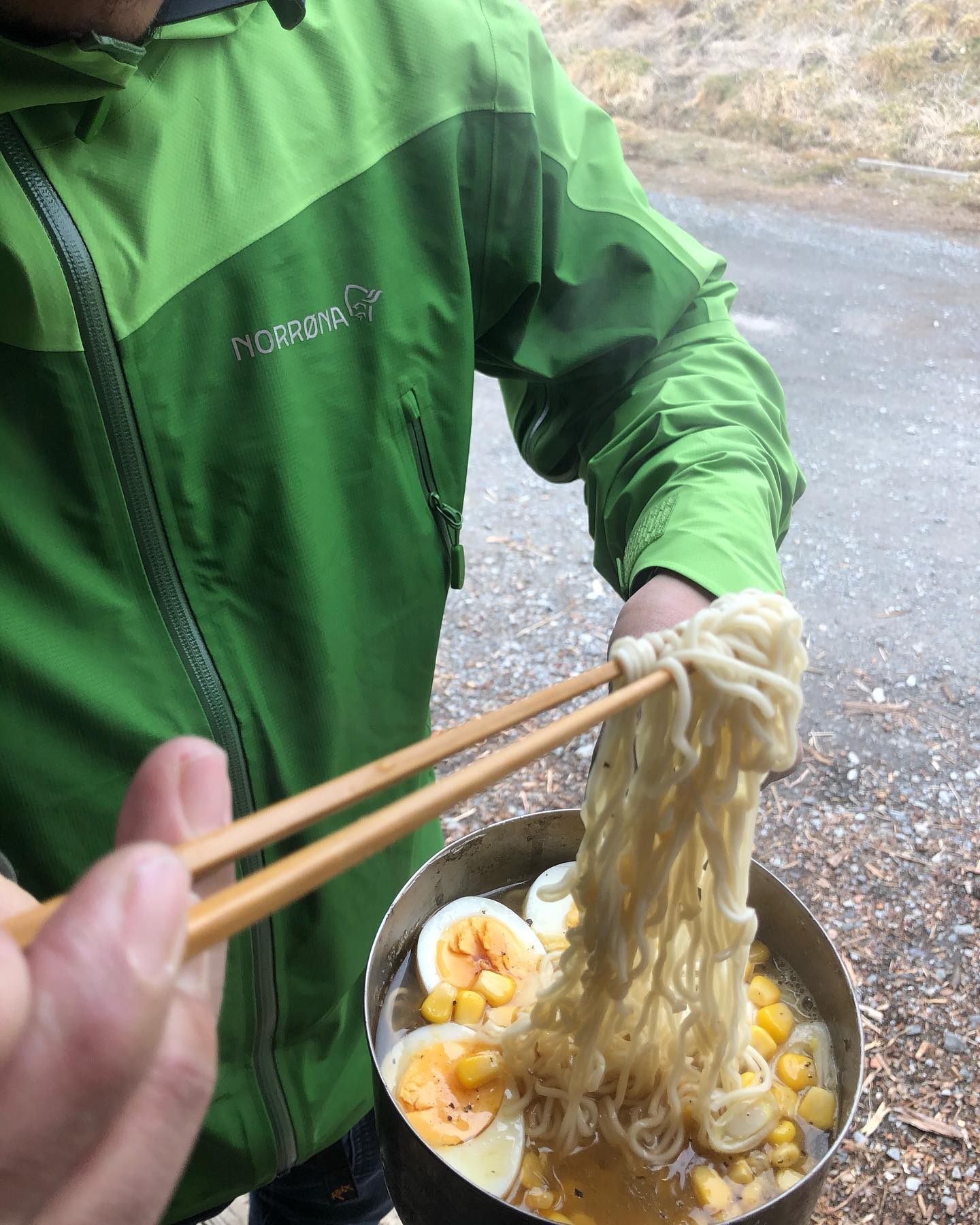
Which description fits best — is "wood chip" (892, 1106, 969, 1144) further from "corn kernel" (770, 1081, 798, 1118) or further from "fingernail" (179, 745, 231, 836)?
"fingernail" (179, 745, 231, 836)

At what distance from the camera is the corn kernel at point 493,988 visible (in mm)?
1506

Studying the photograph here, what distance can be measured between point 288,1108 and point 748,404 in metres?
1.40

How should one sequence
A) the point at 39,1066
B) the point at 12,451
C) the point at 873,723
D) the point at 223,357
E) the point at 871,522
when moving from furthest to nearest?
the point at 871,522, the point at 873,723, the point at 223,357, the point at 12,451, the point at 39,1066

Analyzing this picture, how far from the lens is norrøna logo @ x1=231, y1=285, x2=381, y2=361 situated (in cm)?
115

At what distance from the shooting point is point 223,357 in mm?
1145

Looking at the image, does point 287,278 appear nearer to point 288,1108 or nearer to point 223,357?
point 223,357

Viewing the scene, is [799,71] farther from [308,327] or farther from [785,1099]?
[785,1099]

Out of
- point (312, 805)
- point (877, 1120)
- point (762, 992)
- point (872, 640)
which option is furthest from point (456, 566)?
point (872, 640)

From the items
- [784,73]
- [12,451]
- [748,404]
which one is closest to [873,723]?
[748,404]

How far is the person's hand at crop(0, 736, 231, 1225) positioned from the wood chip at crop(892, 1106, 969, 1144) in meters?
2.28

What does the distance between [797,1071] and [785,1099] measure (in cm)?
5

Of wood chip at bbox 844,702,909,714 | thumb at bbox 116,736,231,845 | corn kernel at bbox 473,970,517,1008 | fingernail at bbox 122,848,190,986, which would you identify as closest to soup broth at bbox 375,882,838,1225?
corn kernel at bbox 473,970,517,1008

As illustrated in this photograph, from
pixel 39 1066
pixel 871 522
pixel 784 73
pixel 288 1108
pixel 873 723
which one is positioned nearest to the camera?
pixel 39 1066

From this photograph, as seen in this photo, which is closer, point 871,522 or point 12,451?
point 12,451
